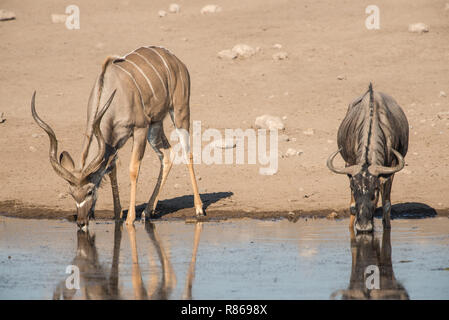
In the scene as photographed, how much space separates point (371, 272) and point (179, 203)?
4.95m

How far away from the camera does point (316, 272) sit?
293 inches

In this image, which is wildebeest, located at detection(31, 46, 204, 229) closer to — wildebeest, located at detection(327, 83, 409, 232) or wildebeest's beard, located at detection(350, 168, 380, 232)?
wildebeest, located at detection(327, 83, 409, 232)

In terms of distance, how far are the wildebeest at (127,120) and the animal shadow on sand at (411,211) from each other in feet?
8.19

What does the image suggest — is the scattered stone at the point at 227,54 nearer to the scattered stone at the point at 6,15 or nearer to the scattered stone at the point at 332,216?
the scattered stone at the point at 6,15

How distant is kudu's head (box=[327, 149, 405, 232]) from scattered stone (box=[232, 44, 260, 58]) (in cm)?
1087

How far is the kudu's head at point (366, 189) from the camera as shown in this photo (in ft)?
28.9

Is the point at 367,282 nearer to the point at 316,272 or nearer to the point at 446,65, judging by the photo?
the point at 316,272

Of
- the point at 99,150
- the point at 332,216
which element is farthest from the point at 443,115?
the point at 99,150

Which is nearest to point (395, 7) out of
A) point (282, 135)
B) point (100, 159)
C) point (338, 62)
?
point (338, 62)

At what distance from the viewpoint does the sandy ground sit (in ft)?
40.7

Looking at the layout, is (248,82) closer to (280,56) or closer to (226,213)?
(280,56)

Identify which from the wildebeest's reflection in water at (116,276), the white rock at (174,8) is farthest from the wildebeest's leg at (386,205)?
the white rock at (174,8)

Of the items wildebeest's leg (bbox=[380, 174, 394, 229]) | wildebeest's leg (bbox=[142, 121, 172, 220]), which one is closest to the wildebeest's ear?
wildebeest's leg (bbox=[142, 121, 172, 220])

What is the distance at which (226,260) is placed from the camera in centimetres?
802
